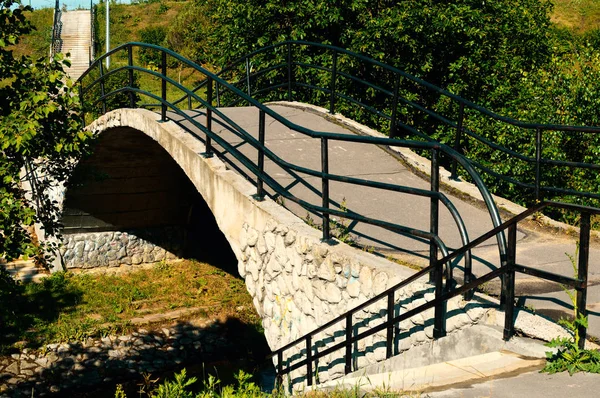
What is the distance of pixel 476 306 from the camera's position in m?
5.02

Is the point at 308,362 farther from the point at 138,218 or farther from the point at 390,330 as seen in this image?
the point at 138,218

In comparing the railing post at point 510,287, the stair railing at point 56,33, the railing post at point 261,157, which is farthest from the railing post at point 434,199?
the stair railing at point 56,33

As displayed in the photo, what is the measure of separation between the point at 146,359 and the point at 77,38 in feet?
114

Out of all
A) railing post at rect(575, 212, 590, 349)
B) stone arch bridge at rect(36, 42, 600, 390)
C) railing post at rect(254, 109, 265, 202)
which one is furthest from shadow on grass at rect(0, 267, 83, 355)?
railing post at rect(575, 212, 590, 349)

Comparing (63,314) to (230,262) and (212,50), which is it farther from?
(212,50)

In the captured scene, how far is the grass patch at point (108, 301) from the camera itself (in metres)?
14.8

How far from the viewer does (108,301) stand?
16500 mm

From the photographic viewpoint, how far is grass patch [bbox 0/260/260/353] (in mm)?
14781

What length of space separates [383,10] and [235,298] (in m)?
7.25

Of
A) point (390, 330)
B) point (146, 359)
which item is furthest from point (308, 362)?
point (146, 359)

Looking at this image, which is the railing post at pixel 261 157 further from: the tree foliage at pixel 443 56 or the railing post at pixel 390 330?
the tree foliage at pixel 443 56

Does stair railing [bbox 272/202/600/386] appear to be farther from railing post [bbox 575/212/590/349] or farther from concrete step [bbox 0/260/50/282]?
concrete step [bbox 0/260/50/282]

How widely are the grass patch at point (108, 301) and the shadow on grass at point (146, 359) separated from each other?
319mm

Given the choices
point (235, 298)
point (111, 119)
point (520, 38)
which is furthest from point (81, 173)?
point (520, 38)
